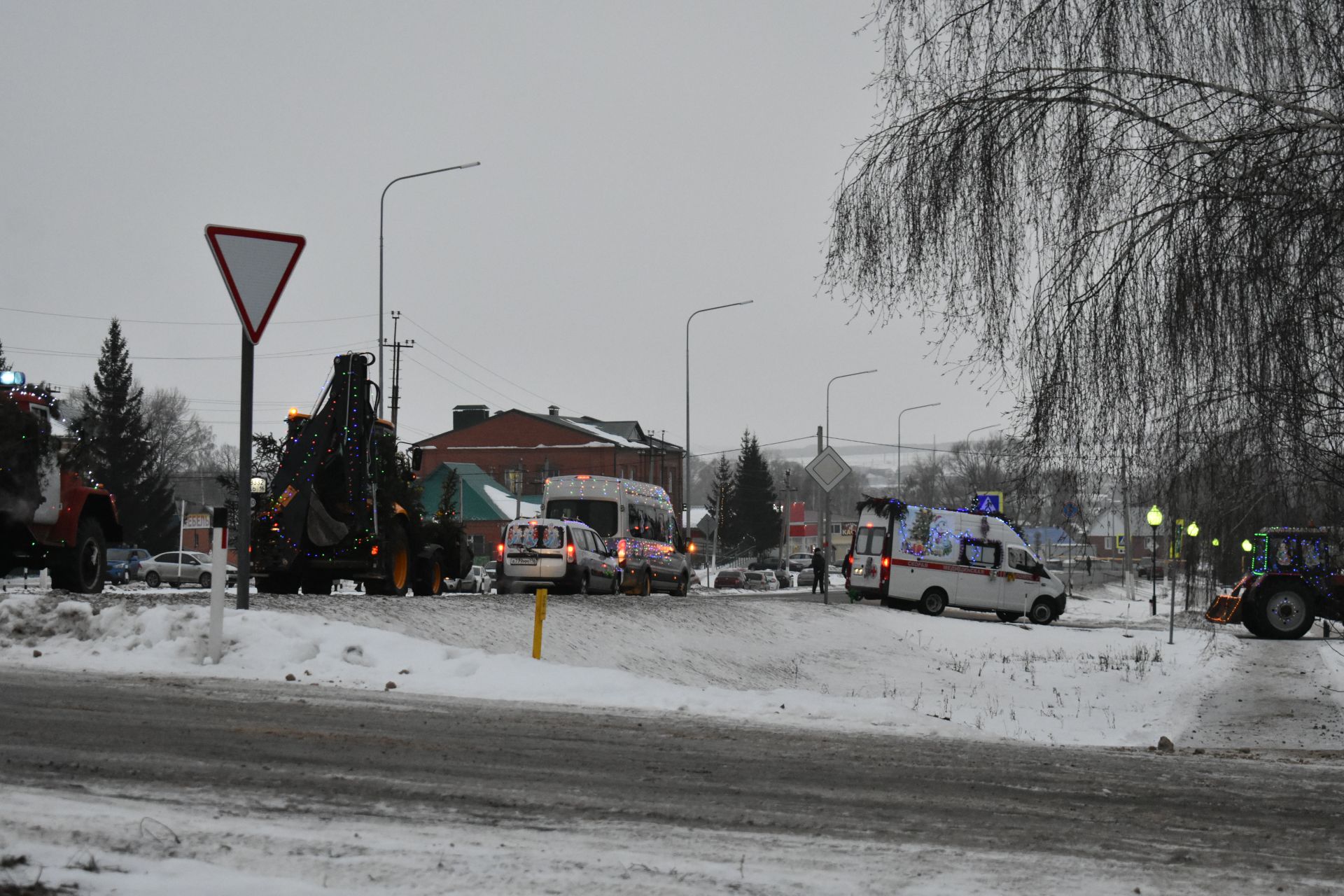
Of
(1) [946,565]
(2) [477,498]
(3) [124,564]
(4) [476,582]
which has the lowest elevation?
(4) [476,582]

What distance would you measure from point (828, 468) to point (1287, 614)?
10.3m

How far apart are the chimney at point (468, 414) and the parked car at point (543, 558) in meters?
85.7

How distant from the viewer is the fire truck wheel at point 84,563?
55.5ft

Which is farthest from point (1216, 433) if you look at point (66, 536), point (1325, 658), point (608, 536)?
point (608, 536)

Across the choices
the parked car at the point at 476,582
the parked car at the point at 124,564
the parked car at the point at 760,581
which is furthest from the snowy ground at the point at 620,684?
the parked car at the point at 760,581

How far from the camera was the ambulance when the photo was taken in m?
32.6

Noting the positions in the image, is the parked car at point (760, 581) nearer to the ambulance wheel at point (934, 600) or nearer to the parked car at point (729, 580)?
the parked car at point (729, 580)

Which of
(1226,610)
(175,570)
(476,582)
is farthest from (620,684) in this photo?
(175,570)

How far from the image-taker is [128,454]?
71812mm

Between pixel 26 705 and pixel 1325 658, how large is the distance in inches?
857

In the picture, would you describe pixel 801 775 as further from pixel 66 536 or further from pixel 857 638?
pixel 857 638

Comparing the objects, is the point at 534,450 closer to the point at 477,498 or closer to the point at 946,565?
the point at 477,498

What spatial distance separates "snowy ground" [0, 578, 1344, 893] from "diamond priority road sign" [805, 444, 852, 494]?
2.45m

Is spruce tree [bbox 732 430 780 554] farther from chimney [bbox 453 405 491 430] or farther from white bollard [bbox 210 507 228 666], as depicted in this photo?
white bollard [bbox 210 507 228 666]
